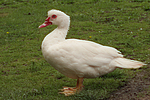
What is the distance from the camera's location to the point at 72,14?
10.6 m

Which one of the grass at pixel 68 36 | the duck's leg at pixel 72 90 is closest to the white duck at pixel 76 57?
the duck's leg at pixel 72 90

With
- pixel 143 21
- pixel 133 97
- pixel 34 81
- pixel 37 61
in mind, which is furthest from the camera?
pixel 143 21

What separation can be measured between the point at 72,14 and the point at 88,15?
2.26 ft

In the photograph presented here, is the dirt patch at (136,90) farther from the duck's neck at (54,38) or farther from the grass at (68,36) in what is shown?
the duck's neck at (54,38)

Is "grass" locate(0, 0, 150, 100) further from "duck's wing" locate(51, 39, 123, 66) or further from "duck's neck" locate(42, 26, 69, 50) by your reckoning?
"duck's neck" locate(42, 26, 69, 50)

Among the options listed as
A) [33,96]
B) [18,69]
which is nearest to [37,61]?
[18,69]

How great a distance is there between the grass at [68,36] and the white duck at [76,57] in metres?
0.40

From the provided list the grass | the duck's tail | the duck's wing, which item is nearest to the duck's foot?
the grass

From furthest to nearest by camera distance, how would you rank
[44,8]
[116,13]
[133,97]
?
1. [44,8]
2. [116,13]
3. [133,97]

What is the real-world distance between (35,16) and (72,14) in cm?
158

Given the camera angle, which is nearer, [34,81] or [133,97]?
[133,97]

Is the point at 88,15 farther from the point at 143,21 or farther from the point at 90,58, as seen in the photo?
the point at 90,58

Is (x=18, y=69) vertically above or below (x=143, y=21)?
below

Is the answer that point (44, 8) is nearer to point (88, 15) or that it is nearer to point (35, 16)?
point (35, 16)
